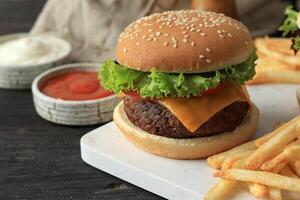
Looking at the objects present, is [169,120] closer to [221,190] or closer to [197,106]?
[197,106]

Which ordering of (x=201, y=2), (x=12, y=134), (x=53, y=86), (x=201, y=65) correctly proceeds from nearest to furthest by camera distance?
1. (x=201, y=65)
2. (x=12, y=134)
3. (x=53, y=86)
4. (x=201, y=2)

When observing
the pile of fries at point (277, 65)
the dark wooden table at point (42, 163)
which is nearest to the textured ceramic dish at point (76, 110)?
the dark wooden table at point (42, 163)

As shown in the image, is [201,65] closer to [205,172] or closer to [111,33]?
[205,172]

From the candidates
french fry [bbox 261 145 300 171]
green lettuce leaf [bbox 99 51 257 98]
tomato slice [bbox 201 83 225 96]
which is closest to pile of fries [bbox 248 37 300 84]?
green lettuce leaf [bbox 99 51 257 98]

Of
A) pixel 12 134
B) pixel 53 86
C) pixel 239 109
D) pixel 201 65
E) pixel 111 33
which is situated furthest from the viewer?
pixel 111 33

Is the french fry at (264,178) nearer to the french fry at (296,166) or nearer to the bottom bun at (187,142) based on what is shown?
the french fry at (296,166)

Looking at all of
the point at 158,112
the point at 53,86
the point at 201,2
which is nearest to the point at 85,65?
the point at 53,86

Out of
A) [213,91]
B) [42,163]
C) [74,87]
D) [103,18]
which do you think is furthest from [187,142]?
[103,18]
